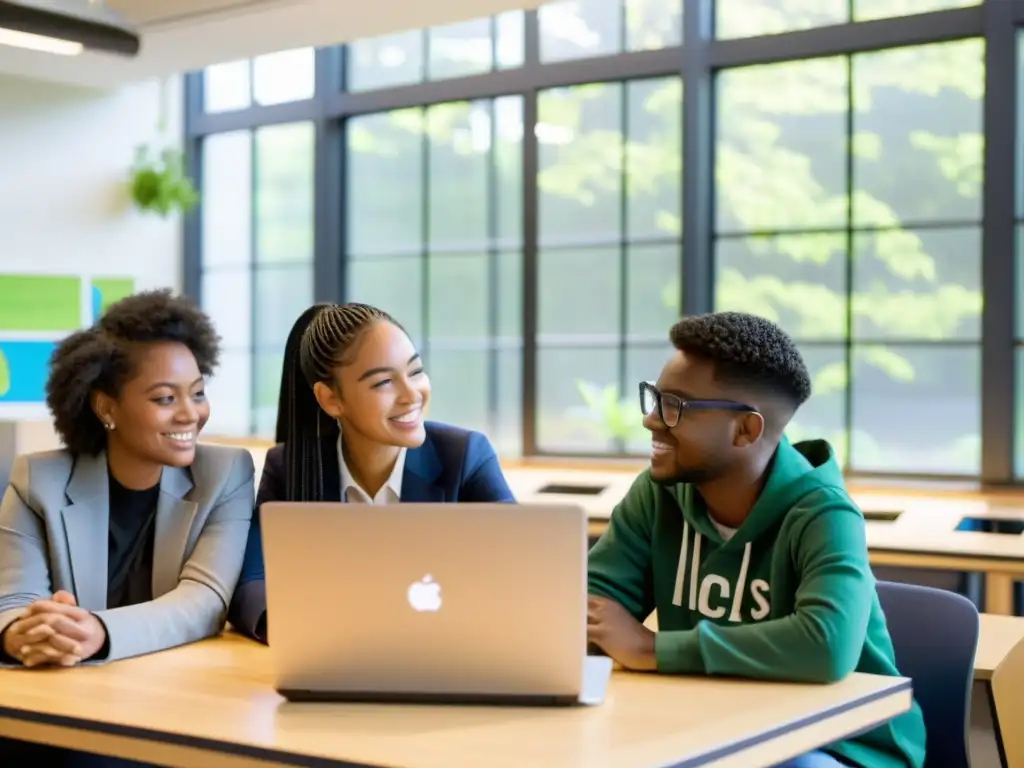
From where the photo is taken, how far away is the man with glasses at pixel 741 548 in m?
1.86

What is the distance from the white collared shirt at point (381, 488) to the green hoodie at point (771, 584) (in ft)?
1.37

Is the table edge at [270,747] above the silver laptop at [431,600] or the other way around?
the other way around

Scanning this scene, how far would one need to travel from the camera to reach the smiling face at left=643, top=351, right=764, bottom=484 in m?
2.05

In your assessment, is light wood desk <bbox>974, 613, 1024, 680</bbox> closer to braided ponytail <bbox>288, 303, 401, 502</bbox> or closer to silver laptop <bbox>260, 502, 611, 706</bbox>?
silver laptop <bbox>260, 502, 611, 706</bbox>

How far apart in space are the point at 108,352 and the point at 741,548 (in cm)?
120

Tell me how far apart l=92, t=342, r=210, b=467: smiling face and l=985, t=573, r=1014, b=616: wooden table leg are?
2228 millimetres

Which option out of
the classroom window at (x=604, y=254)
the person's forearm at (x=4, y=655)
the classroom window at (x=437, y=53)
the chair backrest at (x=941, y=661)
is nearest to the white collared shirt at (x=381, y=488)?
the person's forearm at (x=4, y=655)

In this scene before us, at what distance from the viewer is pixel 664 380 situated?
2.11m

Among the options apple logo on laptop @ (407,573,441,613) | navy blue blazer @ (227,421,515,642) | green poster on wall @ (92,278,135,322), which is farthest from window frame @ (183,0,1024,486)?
apple logo on laptop @ (407,573,441,613)

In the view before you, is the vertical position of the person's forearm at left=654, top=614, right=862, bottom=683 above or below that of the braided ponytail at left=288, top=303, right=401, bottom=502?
below

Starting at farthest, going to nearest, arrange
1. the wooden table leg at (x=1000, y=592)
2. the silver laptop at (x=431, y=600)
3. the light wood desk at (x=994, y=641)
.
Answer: the wooden table leg at (x=1000, y=592), the light wood desk at (x=994, y=641), the silver laptop at (x=431, y=600)

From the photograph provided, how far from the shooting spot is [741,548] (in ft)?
6.77

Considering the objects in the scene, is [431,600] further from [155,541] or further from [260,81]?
[260,81]

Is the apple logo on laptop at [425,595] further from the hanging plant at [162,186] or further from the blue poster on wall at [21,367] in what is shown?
the hanging plant at [162,186]
